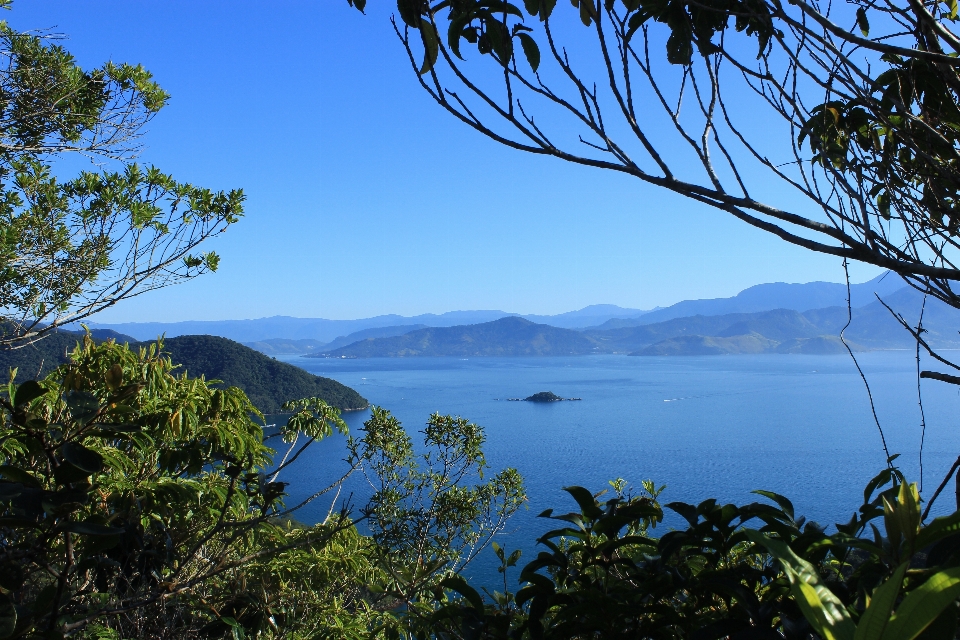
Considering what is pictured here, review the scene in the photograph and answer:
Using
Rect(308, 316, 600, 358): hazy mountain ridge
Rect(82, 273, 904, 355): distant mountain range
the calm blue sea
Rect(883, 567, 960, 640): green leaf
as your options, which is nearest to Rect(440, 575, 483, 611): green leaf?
Rect(883, 567, 960, 640): green leaf

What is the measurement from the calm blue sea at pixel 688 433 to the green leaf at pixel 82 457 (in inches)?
61.9

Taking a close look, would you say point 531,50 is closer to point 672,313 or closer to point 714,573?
point 714,573

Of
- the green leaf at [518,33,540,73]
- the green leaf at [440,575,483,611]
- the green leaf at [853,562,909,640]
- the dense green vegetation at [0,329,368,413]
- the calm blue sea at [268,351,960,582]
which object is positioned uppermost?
the green leaf at [518,33,540,73]

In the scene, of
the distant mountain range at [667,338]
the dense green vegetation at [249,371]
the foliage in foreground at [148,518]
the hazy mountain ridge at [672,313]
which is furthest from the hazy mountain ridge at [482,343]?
the foliage in foreground at [148,518]

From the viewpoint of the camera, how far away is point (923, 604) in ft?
1.19

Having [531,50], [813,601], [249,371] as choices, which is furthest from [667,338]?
[813,601]

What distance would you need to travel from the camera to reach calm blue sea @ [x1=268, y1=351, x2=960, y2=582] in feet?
59.9

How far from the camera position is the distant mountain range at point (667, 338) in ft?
299

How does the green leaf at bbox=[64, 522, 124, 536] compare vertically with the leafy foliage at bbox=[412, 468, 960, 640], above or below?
above

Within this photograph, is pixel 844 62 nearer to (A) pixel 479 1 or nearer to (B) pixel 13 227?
(A) pixel 479 1

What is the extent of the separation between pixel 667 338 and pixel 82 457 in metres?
111

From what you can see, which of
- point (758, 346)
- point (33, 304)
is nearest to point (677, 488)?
point (33, 304)

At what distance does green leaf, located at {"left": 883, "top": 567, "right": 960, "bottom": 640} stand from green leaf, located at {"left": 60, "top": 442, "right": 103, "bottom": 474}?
0.76 metres

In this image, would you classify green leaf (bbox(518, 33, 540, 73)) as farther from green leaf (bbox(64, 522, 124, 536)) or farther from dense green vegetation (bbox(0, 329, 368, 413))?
dense green vegetation (bbox(0, 329, 368, 413))
